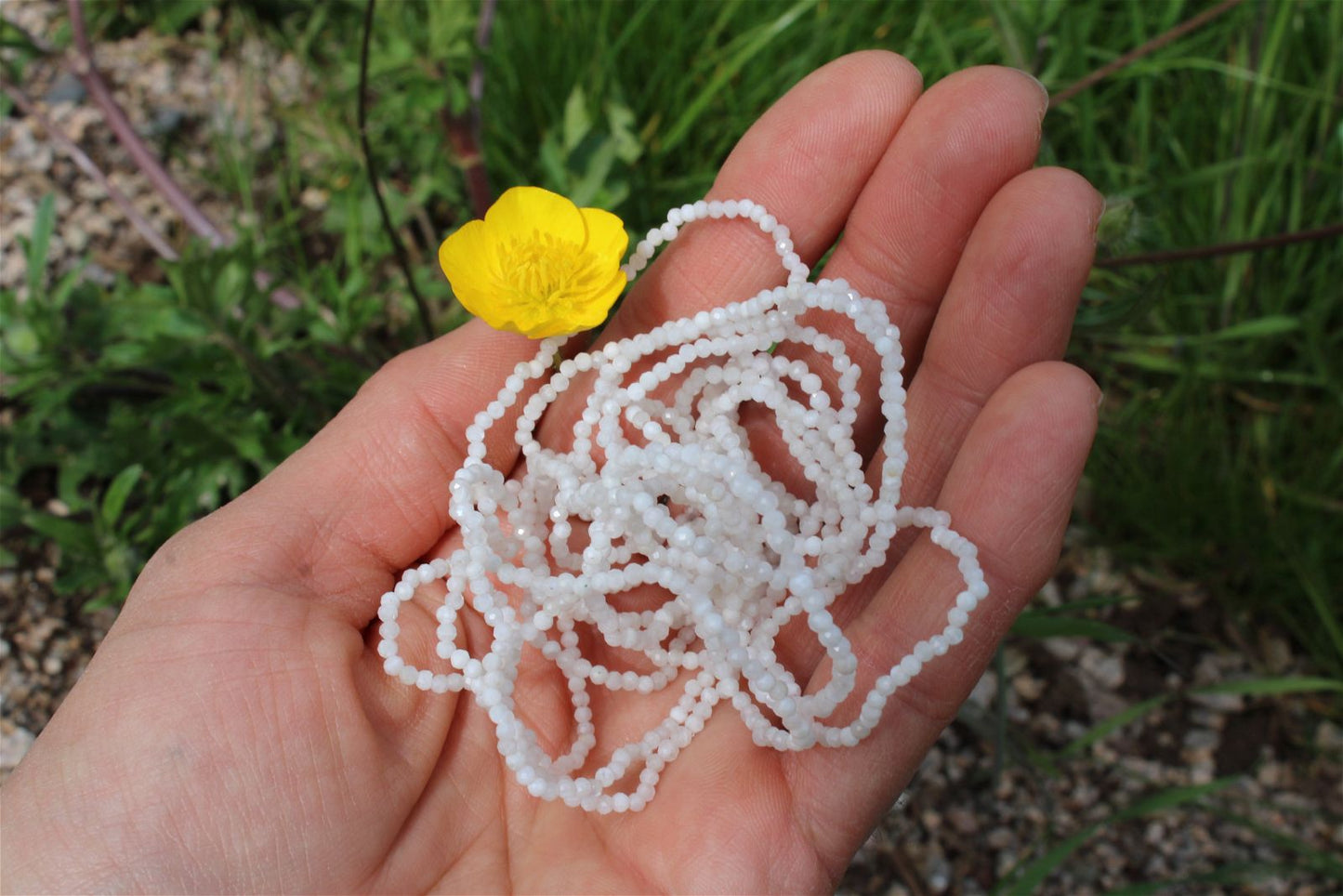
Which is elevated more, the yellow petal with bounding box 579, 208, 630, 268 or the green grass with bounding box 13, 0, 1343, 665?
the yellow petal with bounding box 579, 208, 630, 268

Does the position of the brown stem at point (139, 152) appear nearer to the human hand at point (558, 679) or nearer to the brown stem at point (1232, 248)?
the human hand at point (558, 679)

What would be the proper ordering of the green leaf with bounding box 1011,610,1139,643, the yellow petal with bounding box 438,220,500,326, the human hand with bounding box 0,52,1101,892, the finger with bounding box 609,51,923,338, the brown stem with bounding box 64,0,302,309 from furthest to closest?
the brown stem with bounding box 64,0,302,309
the green leaf with bounding box 1011,610,1139,643
the finger with bounding box 609,51,923,338
the yellow petal with bounding box 438,220,500,326
the human hand with bounding box 0,52,1101,892

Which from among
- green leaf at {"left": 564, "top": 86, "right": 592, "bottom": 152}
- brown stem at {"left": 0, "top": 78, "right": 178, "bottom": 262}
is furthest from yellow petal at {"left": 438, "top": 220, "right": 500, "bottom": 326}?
brown stem at {"left": 0, "top": 78, "right": 178, "bottom": 262}

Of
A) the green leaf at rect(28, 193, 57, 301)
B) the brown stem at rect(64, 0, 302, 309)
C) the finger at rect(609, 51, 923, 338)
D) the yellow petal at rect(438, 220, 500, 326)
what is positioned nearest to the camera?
the yellow petal at rect(438, 220, 500, 326)

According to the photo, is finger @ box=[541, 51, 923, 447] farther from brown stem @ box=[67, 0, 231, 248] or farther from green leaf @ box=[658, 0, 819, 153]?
brown stem @ box=[67, 0, 231, 248]

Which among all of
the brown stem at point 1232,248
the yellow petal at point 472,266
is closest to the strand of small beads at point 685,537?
the yellow petal at point 472,266

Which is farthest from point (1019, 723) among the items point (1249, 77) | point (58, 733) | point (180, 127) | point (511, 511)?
point (180, 127)

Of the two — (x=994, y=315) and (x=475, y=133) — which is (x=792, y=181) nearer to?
(x=994, y=315)
